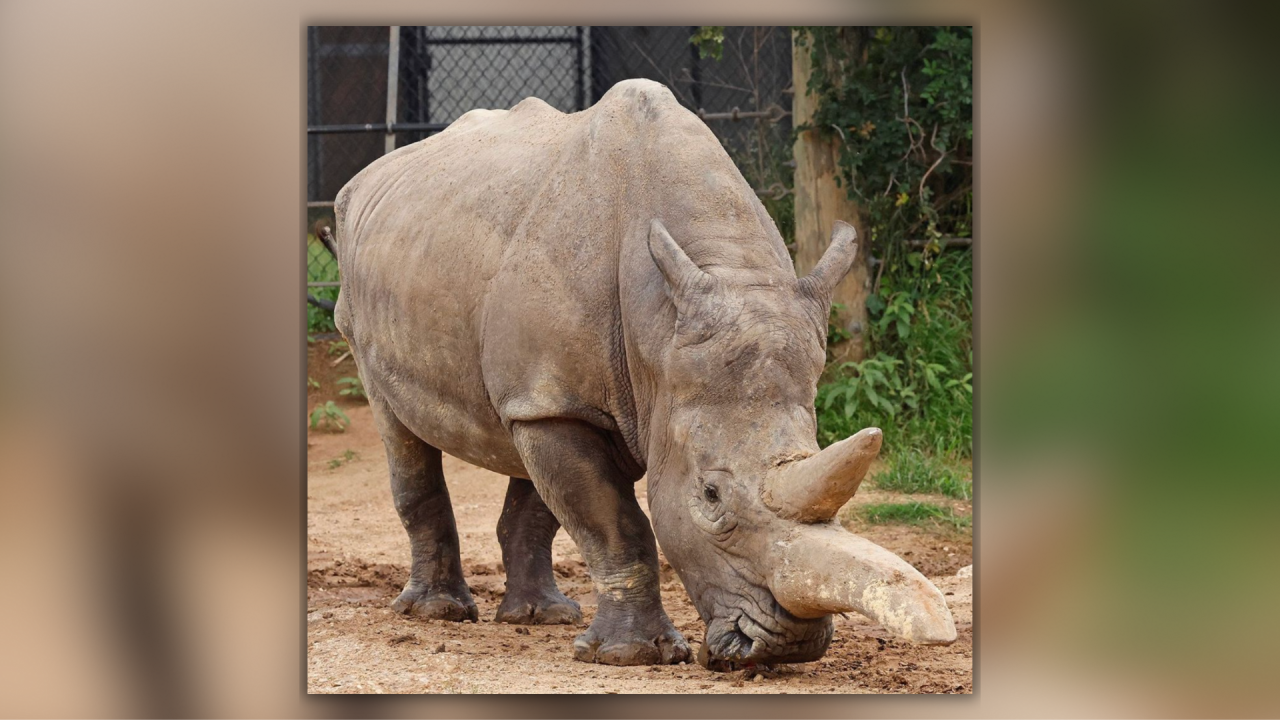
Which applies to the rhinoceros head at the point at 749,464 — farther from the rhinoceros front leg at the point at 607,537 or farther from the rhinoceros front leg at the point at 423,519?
the rhinoceros front leg at the point at 423,519

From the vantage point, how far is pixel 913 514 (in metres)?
7.49

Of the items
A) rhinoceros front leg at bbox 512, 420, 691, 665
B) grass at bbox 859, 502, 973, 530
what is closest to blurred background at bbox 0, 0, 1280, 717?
rhinoceros front leg at bbox 512, 420, 691, 665

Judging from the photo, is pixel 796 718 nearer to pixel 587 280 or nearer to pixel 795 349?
pixel 795 349

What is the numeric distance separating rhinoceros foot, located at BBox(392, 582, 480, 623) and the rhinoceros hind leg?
0.37 feet

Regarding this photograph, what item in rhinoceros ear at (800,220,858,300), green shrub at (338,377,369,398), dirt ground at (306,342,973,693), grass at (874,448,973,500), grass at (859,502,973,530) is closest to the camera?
rhinoceros ear at (800,220,858,300)

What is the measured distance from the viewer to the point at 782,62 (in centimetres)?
848

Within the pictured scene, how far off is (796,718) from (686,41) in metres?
5.66

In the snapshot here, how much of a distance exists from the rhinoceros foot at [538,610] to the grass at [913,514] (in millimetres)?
2099

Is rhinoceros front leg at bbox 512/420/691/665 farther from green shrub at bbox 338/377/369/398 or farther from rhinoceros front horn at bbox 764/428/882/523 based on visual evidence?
green shrub at bbox 338/377/369/398

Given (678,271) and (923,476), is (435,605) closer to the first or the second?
(678,271)

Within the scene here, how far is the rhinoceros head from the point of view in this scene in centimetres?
396
